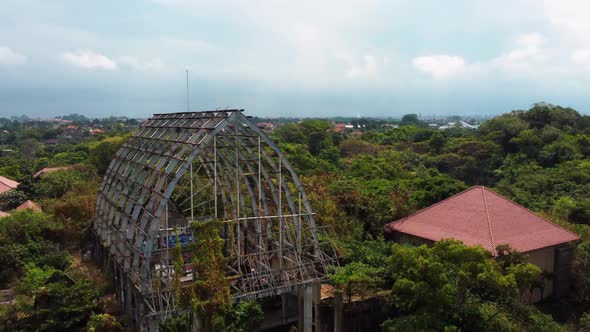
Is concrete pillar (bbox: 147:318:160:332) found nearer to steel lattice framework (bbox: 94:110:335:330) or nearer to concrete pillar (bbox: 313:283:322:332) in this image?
steel lattice framework (bbox: 94:110:335:330)

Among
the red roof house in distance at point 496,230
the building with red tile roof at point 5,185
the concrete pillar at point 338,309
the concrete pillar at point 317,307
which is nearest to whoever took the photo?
the concrete pillar at point 338,309

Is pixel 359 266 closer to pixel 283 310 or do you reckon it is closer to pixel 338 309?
pixel 338 309

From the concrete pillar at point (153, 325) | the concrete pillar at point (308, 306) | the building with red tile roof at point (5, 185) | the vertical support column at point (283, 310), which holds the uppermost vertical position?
the building with red tile roof at point (5, 185)

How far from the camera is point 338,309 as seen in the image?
51.8 feet

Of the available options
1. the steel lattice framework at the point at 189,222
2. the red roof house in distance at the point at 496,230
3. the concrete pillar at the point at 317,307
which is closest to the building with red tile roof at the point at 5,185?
the steel lattice framework at the point at 189,222

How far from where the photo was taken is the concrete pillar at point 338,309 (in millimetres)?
15555

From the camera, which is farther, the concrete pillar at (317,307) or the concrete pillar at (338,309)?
the concrete pillar at (317,307)

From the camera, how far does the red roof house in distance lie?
65.7ft

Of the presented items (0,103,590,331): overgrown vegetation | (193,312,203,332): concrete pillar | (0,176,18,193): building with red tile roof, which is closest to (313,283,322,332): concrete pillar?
(0,103,590,331): overgrown vegetation

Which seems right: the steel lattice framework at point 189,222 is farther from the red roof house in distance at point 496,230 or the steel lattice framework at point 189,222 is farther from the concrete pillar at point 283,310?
the red roof house in distance at point 496,230

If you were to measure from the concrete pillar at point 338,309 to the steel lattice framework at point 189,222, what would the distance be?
84 centimetres

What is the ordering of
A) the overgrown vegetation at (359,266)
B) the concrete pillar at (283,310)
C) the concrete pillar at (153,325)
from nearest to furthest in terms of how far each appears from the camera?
the concrete pillar at (153,325) → the overgrown vegetation at (359,266) → the concrete pillar at (283,310)

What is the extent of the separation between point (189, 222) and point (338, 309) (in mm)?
6495

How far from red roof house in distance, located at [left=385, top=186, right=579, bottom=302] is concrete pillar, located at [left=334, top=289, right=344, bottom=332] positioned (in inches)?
273
